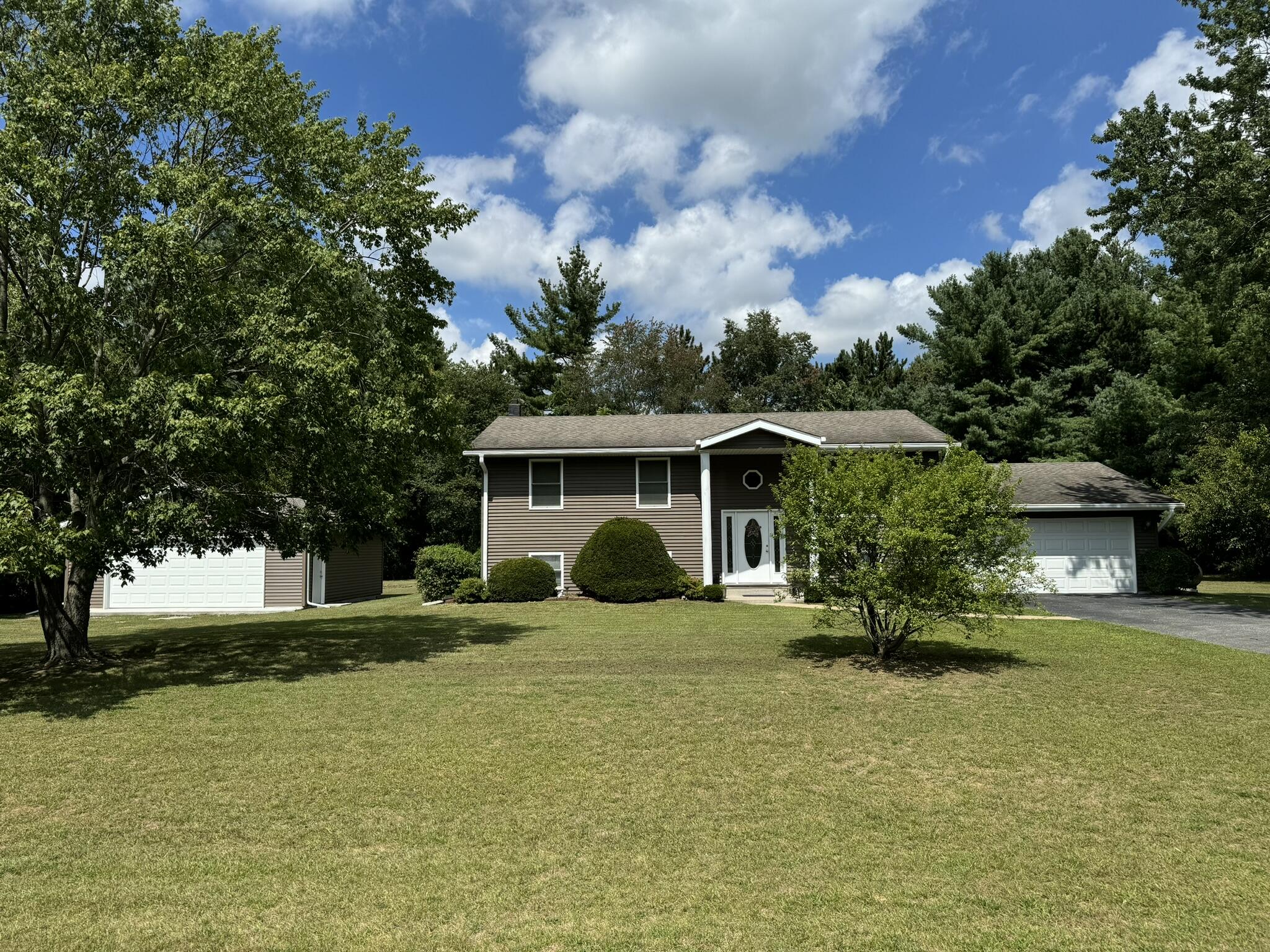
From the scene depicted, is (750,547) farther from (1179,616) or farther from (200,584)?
(200,584)

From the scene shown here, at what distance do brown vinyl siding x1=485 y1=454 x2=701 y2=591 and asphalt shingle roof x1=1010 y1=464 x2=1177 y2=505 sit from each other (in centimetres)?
932

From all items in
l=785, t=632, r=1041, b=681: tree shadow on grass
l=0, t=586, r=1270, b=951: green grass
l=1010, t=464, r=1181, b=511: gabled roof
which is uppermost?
l=1010, t=464, r=1181, b=511: gabled roof

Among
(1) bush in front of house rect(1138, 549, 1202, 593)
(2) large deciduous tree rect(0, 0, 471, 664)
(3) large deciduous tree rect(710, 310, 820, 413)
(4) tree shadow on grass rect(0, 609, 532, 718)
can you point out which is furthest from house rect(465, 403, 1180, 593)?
(3) large deciduous tree rect(710, 310, 820, 413)

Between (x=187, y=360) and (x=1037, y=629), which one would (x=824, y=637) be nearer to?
(x=1037, y=629)

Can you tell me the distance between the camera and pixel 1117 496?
2362 cm

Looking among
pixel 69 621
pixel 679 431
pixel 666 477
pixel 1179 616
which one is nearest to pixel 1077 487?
pixel 1179 616

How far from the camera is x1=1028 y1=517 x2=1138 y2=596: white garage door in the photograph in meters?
23.5

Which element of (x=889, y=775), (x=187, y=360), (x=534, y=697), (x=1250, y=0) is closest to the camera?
(x=889, y=775)

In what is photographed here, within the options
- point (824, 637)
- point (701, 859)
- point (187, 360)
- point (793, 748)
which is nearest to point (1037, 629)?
point (824, 637)

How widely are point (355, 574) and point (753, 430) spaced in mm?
14463

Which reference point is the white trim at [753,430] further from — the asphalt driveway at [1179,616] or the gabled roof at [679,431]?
the asphalt driveway at [1179,616]

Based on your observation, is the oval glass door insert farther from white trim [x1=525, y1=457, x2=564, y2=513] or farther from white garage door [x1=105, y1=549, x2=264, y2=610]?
white garage door [x1=105, y1=549, x2=264, y2=610]

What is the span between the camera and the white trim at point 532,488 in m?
22.0

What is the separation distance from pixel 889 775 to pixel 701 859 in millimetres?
2193
